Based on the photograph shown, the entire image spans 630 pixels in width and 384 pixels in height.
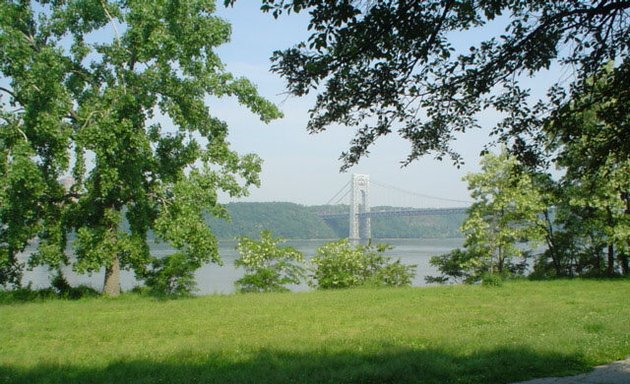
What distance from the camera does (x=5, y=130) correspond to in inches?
537

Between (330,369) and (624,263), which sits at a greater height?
(624,263)

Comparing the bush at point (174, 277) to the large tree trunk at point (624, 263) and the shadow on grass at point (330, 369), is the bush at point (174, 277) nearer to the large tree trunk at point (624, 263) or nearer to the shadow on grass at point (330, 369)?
the shadow on grass at point (330, 369)

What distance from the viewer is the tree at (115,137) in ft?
44.4

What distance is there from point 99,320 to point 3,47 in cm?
745

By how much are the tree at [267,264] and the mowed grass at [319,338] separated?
2.70 m

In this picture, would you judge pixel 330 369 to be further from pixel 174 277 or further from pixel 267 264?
pixel 267 264

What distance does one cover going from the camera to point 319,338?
8.41 m

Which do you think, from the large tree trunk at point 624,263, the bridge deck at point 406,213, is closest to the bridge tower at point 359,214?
the bridge deck at point 406,213

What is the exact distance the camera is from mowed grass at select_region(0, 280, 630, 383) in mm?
6039

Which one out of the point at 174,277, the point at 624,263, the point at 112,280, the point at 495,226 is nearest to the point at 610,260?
the point at 624,263

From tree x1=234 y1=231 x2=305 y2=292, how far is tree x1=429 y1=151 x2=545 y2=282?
21.7 ft

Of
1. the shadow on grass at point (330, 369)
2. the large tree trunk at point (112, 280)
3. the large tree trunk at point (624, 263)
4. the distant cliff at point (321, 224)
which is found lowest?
the shadow on grass at point (330, 369)

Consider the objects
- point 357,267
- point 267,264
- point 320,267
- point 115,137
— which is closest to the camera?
point 115,137

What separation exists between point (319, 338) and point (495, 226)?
559 inches
